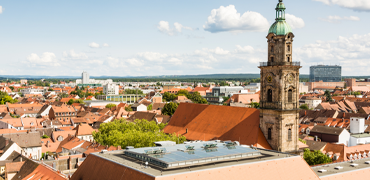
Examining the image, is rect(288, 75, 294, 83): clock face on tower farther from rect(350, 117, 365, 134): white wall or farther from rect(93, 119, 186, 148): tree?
rect(350, 117, 365, 134): white wall

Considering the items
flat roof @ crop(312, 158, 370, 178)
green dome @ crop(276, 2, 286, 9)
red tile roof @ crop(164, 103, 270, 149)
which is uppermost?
green dome @ crop(276, 2, 286, 9)

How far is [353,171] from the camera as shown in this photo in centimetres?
3400

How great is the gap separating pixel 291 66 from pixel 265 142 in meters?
10.5

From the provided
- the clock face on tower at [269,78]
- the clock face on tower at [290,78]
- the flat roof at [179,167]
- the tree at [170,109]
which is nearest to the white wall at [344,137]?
the clock face on tower at [290,78]

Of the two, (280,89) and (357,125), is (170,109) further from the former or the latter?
(280,89)

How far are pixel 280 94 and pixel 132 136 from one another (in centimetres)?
2226

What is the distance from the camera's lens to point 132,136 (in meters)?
52.2

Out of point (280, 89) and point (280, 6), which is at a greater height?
point (280, 6)

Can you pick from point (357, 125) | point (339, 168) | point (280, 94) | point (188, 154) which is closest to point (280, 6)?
point (280, 94)

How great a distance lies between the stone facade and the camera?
44906 millimetres

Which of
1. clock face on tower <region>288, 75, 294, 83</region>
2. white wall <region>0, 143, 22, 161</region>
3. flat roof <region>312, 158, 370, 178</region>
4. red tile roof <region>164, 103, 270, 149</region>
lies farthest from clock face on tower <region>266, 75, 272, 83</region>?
white wall <region>0, 143, 22, 161</region>

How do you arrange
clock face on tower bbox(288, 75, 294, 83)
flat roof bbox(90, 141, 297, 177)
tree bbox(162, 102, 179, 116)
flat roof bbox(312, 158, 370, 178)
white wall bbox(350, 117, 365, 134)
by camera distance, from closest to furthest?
flat roof bbox(90, 141, 297, 177)
flat roof bbox(312, 158, 370, 178)
clock face on tower bbox(288, 75, 294, 83)
white wall bbox(350, 117, 365, 134)
tree bbox(162, 102, 179, 116)

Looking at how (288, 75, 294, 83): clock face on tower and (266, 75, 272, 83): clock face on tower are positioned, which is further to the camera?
(266, 75, 272, 83): clock face on tower

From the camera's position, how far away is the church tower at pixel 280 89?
4494 centimetres
